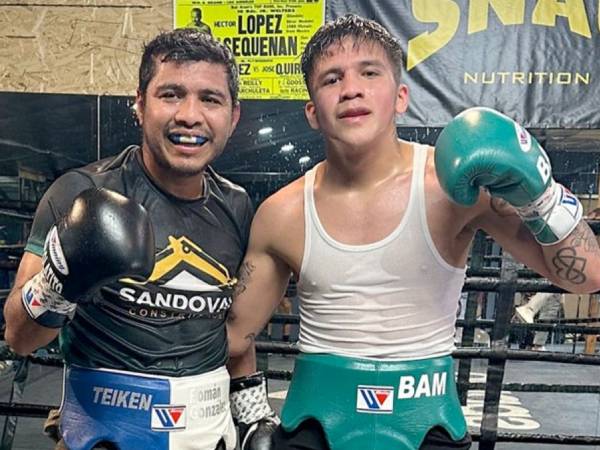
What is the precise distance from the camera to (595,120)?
8.45ft

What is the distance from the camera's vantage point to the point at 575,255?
117cm

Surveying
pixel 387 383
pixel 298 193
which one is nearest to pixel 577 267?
pixel 387 383

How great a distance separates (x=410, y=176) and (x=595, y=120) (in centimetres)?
165

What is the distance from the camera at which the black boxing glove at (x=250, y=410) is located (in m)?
1.45

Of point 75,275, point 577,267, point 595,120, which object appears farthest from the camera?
point 595,120

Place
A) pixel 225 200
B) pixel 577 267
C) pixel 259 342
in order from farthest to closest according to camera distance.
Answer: pixel 259 342 → pixel 225 200 → pixel 577 267

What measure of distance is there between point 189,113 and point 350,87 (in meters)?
0.34

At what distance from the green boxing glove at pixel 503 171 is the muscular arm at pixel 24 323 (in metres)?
0.81

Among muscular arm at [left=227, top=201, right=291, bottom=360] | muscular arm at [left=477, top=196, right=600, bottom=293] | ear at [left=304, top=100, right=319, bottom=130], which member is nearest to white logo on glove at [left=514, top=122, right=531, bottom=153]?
muscular arm at [left=477, top=196, right=600, bottom=293]

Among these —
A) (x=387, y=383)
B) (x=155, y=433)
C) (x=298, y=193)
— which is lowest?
(x=155, y=433)

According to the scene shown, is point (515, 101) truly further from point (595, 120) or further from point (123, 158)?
point (123, 158)

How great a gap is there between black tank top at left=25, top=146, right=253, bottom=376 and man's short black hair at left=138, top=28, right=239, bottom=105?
0.19 m

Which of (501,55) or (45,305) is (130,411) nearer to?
(45,305)

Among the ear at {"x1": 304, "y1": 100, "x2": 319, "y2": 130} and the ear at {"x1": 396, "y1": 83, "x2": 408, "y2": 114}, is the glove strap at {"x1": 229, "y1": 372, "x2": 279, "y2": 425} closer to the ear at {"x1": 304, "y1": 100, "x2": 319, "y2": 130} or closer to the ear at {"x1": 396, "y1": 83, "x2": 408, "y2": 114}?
the ear at {"x1": 304, "y1": 100, "x2": 319, "y2": 130}
